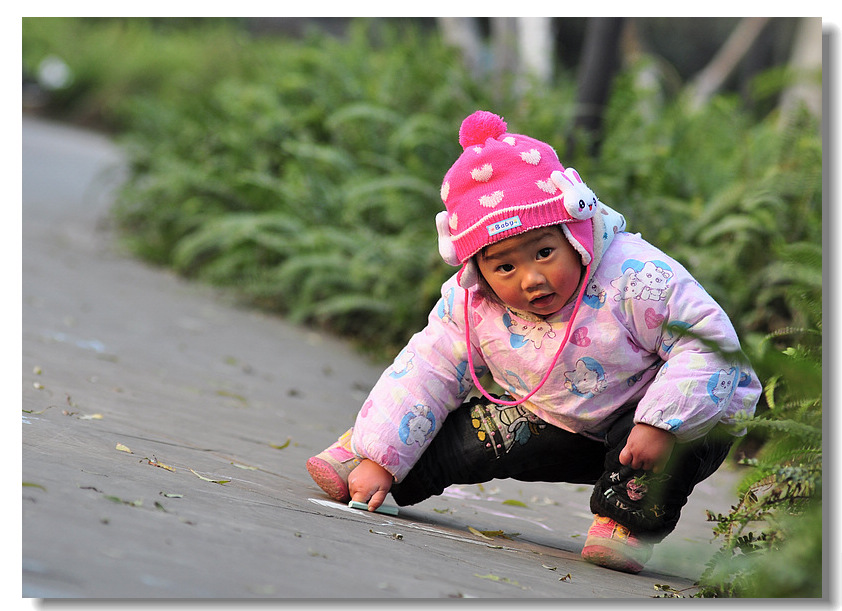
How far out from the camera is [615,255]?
2592 millimetres

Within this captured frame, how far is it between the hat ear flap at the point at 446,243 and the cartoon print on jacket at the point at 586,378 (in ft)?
1.35

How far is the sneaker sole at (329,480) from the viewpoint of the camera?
268 cm

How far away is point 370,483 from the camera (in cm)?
266

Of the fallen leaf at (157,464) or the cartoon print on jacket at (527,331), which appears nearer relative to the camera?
the fallen leaf at (157,464)

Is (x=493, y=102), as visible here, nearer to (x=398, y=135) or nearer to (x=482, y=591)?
(x=398, y=135)

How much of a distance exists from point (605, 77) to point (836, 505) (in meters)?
4.43

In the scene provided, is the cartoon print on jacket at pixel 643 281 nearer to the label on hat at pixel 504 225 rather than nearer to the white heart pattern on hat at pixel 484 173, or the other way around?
the label on hat at pixel 504 225

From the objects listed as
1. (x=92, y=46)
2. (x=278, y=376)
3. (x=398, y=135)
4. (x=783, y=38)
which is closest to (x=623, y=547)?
(x=278, y=376)

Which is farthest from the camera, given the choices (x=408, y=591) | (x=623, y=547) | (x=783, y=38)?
(x=783, y=38)

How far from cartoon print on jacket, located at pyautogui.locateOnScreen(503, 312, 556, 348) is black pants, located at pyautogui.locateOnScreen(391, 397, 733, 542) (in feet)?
0.83

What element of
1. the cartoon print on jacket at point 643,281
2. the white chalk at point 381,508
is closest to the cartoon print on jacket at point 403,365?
the white chalk at point 381,508

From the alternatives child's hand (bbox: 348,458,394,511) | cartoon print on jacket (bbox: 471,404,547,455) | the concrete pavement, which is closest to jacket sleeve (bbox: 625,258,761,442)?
the concrete pavement

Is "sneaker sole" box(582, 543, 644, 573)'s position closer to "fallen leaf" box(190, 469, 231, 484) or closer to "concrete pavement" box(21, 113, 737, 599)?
"concrete pavement" box(21, 113, 737, 599)

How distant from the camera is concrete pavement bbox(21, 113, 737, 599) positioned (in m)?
1.77
